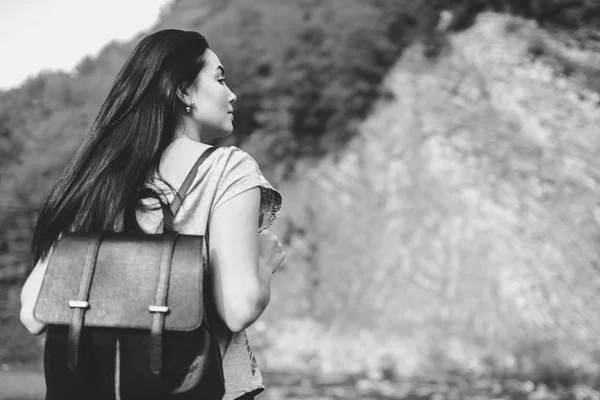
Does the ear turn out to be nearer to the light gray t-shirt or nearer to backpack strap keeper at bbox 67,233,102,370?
the light gray t-shirt

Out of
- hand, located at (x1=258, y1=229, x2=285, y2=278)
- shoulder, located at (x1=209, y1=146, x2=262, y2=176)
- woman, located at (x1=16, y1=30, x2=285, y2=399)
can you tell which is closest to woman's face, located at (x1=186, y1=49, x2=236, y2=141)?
woman, located at (x1=16, y1=30, x2=285, y2=399)

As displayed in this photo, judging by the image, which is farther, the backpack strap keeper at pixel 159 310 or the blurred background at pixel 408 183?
the blurred background at pixel 408 183

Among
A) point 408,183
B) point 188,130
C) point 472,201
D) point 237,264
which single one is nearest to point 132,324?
point 237,264

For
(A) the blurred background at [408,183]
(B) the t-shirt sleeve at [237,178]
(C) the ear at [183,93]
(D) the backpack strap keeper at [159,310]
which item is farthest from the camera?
(A) the blurred background at [408,183]

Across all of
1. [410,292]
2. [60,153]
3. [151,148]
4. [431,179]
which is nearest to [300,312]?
[410,292]

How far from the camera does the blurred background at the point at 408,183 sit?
8.36 meters

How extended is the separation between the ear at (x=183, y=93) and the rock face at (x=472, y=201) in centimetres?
765

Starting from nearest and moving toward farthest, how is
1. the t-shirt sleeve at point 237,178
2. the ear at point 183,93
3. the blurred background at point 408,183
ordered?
the t-shirt sleeve at point 237,178 → the ear at point 183,93 → the blurred background at point 408,183

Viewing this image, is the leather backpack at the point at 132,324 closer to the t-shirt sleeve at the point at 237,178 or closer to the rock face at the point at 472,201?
the t-shirt sleeve at the point at 237,178

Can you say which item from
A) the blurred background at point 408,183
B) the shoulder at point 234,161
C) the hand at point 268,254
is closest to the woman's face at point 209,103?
the shoulder at point 234,161

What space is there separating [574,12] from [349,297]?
6014 millimetres

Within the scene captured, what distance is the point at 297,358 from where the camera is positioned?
33.1ft

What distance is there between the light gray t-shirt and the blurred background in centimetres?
672

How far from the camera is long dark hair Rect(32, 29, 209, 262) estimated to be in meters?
1.09
